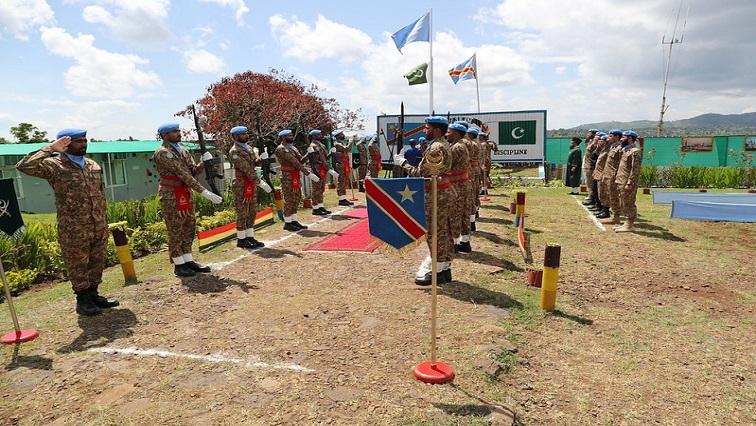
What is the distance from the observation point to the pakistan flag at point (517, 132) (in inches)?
875

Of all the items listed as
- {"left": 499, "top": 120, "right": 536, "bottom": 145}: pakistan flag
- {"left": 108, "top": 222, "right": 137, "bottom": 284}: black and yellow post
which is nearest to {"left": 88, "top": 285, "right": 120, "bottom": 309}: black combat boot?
{"left": 108, "top": 222, "right": 137, "bottom": 284}: black and yellow post

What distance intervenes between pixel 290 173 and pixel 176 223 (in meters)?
3.55

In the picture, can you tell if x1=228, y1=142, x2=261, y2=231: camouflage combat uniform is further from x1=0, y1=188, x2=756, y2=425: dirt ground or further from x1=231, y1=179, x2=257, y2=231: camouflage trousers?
x1=0, y1=188, x2=756, y2=425: dirt ground

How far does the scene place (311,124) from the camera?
965 inches

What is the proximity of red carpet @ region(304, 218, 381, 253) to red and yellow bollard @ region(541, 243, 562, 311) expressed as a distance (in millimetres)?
3057

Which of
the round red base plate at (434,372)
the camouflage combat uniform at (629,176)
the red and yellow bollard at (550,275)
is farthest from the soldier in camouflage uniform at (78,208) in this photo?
the camouflage combat uniform at (629,176)

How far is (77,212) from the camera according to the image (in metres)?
4.83

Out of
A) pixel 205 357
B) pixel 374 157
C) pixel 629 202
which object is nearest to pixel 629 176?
pixel 629 202

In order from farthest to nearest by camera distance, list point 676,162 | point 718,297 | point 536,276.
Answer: point 676,162 < point 536,276 < point 718,297

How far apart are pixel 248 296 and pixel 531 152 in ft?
64.3

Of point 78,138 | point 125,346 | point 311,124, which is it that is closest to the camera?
point 125,346

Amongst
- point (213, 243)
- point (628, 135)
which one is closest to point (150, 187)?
point (213, 243)

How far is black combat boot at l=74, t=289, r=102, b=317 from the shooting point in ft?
16.3

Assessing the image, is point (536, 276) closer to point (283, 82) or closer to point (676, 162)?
point (676, 162)
